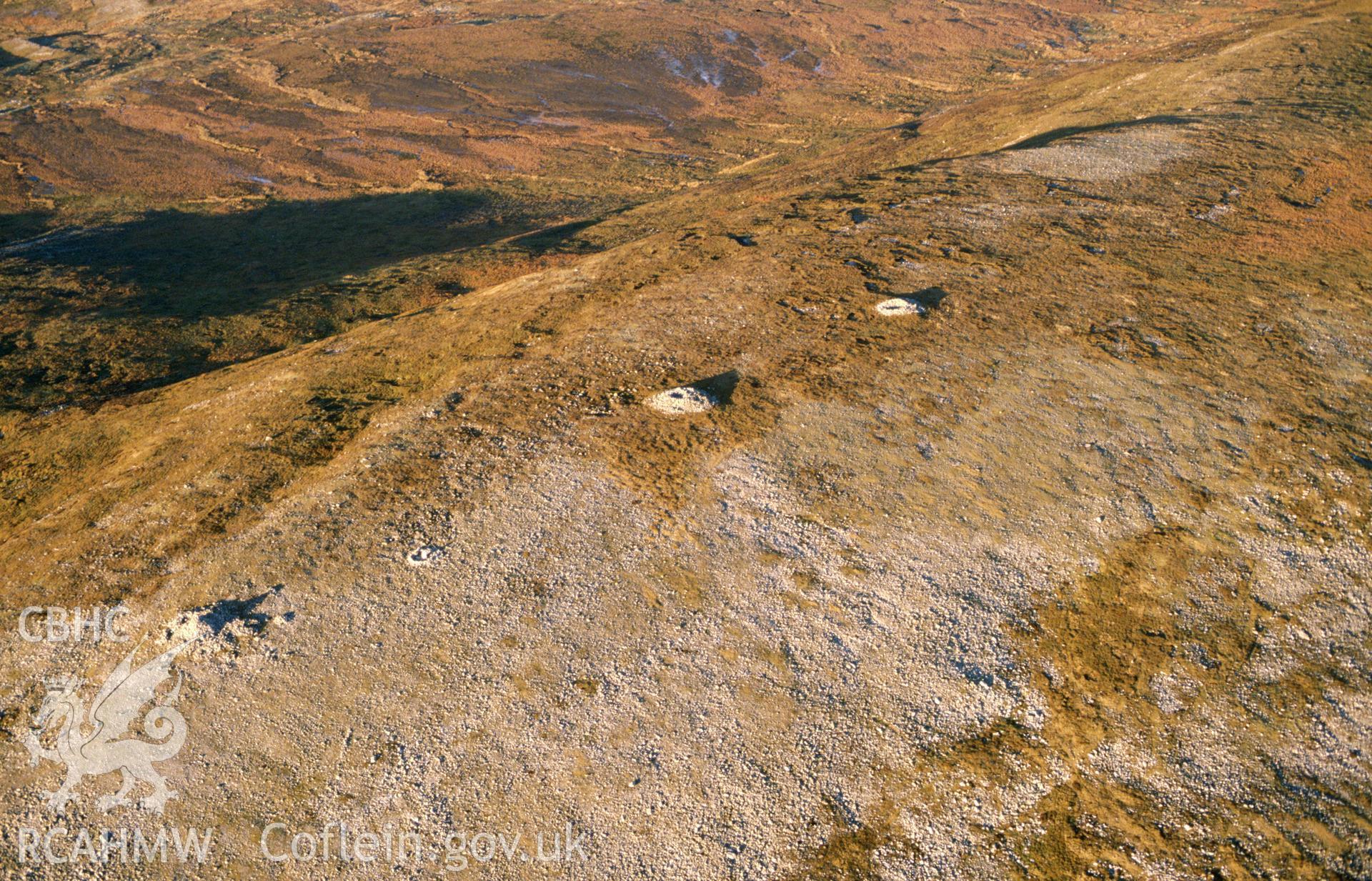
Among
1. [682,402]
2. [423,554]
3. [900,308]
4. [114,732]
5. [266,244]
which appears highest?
[900,308]

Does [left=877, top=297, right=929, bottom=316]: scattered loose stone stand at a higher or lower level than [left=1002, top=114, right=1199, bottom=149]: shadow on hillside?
lower

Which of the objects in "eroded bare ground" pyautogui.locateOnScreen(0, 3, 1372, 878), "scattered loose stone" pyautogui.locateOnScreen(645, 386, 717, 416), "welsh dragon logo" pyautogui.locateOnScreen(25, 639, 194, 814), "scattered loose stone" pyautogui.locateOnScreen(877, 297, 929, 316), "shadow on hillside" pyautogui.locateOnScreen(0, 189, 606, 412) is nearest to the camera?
"eroded bare ground" pyautogui.locateOnScreen(0, 3, 1372, 878)

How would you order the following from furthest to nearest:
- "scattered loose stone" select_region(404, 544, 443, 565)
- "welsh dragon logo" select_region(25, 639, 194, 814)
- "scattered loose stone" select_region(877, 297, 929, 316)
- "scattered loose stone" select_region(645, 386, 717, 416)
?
"scattered loose stone" select_region(877, 297, 929, 316) → "scattered loose stone" select_region(645, 386, 717, 416) → "scattered loose stone" select_region(404, 544, 443, 565) → "welsh dragon logo" select_region(25, 639, 194, 814)

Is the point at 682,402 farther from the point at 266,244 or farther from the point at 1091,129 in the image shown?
the point at 266,244

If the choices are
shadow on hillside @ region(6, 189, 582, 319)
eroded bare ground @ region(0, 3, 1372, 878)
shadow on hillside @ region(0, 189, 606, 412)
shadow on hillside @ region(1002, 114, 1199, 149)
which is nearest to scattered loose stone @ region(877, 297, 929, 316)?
eroded bare ground @ region(0, 3, 1372, 878)

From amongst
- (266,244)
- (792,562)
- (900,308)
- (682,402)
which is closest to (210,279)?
(266,244)

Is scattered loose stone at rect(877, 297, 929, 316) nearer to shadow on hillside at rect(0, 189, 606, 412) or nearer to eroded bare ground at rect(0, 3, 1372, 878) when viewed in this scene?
eroded bare ground at rect(0, 3, 1372, 878)

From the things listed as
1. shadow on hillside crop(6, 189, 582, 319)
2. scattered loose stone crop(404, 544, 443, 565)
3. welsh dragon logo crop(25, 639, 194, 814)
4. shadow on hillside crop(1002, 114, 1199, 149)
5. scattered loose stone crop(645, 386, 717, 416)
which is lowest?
shadow on hillside crop(6, 189, 582, 319)
